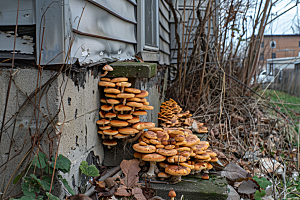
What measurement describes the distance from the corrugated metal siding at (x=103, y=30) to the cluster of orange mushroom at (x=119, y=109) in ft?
0.93

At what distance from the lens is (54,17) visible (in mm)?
1645

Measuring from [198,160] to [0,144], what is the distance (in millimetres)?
1696

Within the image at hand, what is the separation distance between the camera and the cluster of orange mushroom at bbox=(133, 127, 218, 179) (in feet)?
6.83

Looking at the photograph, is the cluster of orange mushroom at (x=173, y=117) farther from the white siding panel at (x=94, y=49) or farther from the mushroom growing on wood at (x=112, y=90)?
the mushroom growing on wood at (x=112, y=90)

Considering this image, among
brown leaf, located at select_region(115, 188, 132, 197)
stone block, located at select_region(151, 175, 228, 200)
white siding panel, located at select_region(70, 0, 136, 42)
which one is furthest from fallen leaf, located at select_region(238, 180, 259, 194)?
white siding panel, located at select_region(70, 0, 136, 42)

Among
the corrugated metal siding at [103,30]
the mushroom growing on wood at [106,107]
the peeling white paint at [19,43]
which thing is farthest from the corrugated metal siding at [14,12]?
the mushroom growing on wood at [106,107]

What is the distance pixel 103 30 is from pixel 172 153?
4.32ft

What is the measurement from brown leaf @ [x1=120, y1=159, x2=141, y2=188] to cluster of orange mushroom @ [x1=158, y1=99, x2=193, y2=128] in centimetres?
160

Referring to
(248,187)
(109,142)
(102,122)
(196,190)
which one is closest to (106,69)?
(102,122)

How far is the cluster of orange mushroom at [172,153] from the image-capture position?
208cm

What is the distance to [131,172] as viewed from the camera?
88.5 inches

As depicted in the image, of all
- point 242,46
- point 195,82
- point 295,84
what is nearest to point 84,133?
point 195,82

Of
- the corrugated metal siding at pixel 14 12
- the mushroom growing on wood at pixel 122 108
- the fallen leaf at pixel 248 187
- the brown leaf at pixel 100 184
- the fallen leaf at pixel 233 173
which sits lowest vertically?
the fallen leaf at pixel 248 187

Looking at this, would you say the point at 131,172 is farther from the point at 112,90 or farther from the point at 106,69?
the point at 106,69
